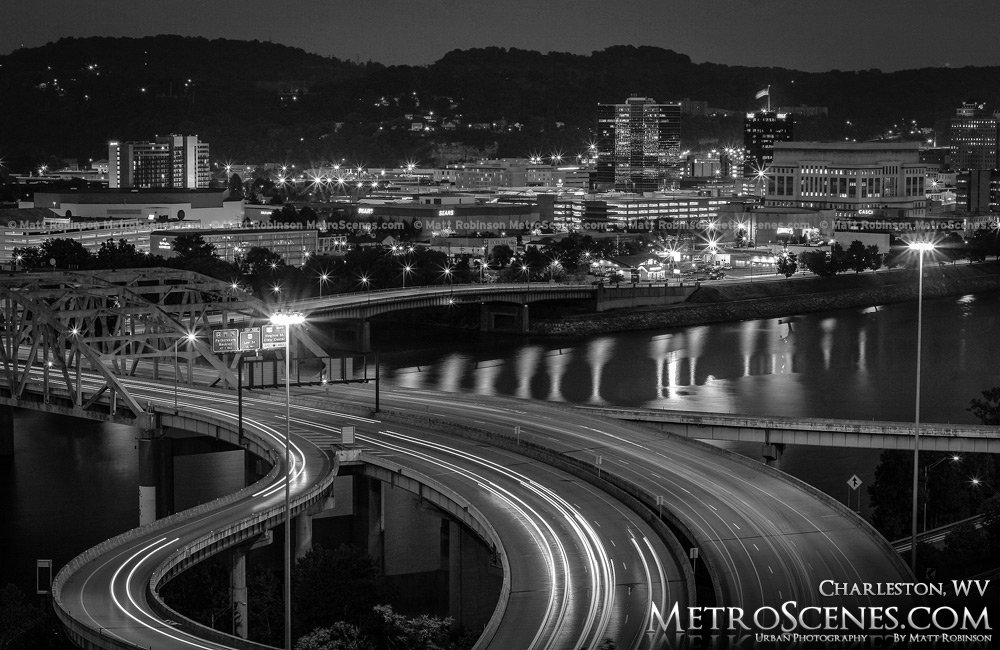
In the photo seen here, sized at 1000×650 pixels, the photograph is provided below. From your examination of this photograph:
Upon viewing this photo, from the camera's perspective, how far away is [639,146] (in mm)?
76438

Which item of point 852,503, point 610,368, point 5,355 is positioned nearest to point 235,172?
point 610,368

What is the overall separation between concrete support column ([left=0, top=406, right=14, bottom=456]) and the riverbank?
14.9 meters

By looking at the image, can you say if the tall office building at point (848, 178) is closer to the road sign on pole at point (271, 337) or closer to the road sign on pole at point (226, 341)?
the road sign on pole at point (271, 337)

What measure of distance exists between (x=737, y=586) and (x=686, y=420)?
252 inches

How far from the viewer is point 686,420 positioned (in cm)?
1698

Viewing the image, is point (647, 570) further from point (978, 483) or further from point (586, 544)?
point (978, 483)

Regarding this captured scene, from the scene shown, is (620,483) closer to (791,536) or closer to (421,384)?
(791,536)

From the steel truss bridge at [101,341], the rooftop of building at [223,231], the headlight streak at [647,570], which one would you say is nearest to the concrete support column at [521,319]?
the steel truss bridge at [101,341]

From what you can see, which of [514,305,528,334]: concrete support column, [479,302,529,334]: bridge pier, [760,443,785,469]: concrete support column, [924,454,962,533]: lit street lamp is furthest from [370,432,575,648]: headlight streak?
[479,302,529,334]: bridge pier

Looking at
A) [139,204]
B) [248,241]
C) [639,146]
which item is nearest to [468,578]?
[248,241]

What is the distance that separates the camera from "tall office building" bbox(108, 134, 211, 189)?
69.2 metres

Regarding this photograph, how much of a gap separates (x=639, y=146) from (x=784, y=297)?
38160mm

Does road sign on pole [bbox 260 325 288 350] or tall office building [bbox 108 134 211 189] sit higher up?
tall office building [bbox 108 134 211 189]

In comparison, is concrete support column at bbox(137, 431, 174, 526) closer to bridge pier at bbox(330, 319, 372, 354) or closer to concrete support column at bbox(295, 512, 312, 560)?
concrete support column at bbox(295, 512, 312, 560)
